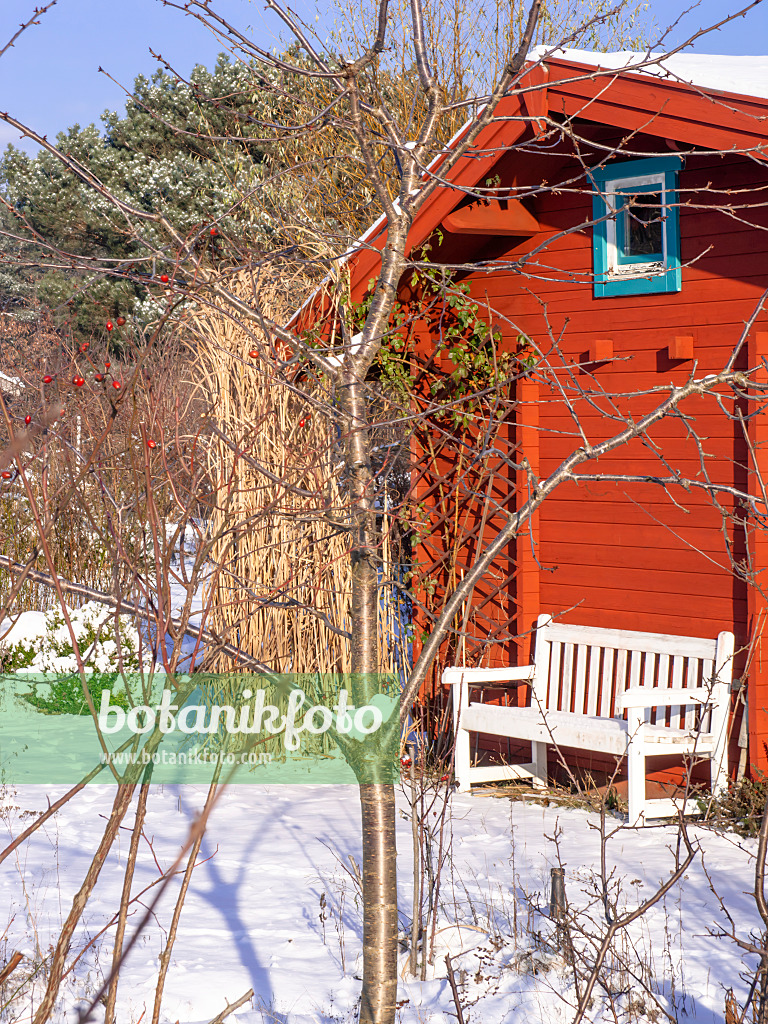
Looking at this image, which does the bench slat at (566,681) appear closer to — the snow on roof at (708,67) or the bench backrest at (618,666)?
the bench backrest at (618,666)

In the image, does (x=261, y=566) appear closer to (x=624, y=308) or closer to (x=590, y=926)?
(x=624, y=308)

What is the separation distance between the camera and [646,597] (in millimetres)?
5723

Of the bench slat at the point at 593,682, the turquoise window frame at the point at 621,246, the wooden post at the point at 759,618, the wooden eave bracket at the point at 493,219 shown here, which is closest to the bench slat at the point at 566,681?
the bench slat at the point at 593,682

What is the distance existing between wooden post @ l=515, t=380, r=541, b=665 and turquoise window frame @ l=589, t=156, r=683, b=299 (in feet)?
2.46

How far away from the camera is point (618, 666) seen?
5602mm

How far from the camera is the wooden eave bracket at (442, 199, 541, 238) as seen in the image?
571 centimetres

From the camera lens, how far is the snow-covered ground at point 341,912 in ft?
10.6

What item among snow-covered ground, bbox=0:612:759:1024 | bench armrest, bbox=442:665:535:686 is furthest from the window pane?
snow-covered ground, bbox=0:612:759:1024

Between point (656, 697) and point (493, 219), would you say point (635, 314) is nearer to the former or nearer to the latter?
point (493, 219)

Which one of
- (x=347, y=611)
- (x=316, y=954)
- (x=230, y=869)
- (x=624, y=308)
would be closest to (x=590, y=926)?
(x=316, y=954)

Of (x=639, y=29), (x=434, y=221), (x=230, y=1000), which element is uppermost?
(x=639, y=29)

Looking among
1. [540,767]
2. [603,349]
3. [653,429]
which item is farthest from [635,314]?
[540,767]

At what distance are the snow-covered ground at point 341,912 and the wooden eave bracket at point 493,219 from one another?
316 centimetres

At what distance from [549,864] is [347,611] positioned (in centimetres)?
229
